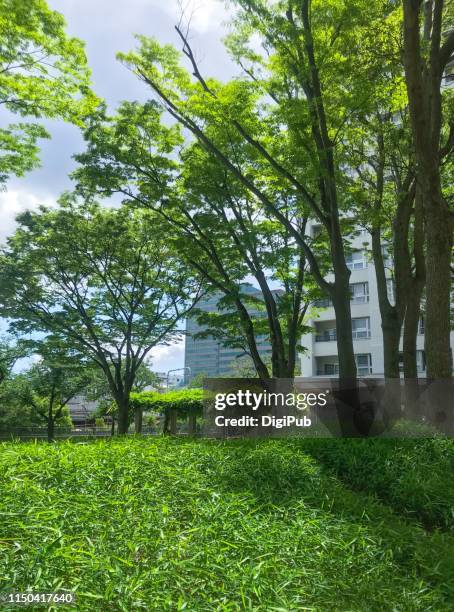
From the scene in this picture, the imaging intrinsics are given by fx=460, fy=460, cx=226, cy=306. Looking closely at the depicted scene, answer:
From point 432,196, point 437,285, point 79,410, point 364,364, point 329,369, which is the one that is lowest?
point 79,410

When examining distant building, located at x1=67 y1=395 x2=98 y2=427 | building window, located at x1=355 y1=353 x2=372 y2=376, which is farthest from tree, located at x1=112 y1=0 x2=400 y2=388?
distant building, located at x1=67 y1=395 x2=98 y2=427

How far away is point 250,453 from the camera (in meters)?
4.60

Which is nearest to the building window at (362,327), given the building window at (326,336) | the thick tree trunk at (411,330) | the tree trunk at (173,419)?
the building window at (326,336)

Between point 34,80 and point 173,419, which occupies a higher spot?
point 34,80

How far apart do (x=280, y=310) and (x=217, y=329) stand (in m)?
2.17

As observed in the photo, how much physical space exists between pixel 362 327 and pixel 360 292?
2462mm

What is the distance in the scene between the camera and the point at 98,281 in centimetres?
1655

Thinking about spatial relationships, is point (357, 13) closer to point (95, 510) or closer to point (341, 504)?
point (341, 504)

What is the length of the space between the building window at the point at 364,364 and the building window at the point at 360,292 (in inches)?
146

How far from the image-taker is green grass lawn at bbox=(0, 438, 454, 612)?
195cm

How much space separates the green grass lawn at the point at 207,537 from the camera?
1947 millimetres

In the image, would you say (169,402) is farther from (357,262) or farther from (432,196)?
(357,262)

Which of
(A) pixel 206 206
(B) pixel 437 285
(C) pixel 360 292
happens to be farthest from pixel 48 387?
(B) pixel 437 285

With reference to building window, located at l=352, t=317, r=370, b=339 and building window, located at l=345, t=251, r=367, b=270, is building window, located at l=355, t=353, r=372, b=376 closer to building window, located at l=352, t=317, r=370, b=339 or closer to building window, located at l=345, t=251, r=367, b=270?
building window, located at l=352, t=317, r=370, b=339
